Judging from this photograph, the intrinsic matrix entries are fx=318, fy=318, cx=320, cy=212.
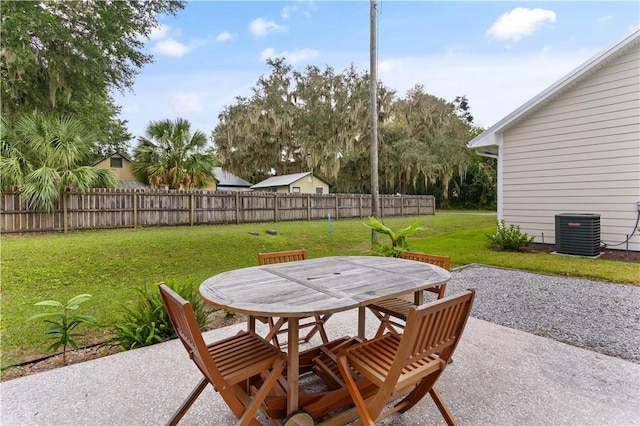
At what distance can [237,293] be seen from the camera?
1790mm

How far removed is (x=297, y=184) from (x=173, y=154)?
8.31m

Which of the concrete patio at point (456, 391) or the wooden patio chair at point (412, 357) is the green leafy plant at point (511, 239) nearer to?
the concrete patio at point (456, 391)

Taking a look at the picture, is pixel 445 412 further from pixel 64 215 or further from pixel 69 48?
pixel 64 215

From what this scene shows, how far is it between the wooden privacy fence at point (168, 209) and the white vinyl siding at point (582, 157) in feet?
26.4

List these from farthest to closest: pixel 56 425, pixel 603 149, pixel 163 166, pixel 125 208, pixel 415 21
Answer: pixel 163 166, pixel 125 208, pixel 415 21, pixel 603 149, pixel 56 425

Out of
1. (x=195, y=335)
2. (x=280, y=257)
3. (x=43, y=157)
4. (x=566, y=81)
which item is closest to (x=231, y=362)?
(x=195, y=335)

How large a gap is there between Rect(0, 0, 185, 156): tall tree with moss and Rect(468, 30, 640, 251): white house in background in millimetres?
8136

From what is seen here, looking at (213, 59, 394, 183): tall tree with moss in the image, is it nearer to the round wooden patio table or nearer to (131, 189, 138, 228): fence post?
(131, 189, 138, 228): fence post

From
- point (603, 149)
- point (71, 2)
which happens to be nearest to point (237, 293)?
point (71, 2)

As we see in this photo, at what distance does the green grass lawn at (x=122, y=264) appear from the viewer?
335 cm

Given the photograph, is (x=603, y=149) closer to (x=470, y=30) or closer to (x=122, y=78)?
(x=470, y=30)

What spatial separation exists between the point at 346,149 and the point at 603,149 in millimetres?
13452

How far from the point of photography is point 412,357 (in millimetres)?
1448

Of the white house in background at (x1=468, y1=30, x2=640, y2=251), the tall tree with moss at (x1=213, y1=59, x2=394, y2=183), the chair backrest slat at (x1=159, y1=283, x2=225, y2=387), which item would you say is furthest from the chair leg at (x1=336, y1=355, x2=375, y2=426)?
the tall tree with moss at (x1=213, y1=59, x2=394, y2=183)
